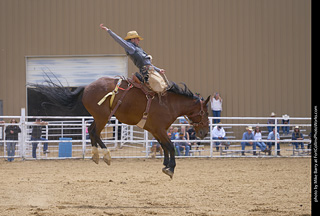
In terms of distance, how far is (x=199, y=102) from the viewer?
7.91 m

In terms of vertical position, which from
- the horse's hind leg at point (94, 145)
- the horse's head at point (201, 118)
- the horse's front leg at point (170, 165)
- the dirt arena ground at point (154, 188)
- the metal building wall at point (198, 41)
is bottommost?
the dirt arena ground at point (154, 188)

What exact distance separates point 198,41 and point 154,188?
11.2 metres

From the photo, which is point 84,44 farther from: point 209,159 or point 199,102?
point 199,102

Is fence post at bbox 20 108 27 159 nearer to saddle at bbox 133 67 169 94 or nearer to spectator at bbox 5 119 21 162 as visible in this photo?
spectator at bbox 5 119 21 162

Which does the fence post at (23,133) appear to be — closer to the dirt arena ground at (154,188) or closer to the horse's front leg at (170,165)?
the dirt arena ground at (154,188)

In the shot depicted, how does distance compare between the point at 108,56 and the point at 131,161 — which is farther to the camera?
the point at 108,56

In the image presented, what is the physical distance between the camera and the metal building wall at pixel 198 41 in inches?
759

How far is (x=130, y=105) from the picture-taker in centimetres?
730

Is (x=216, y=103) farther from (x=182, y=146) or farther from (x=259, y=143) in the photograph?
(x=182, y=146)

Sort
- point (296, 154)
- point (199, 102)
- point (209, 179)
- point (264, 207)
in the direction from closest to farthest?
1. point (264, 207)
2. point (199, 102)
3. point (209, 179)
4. point (296, 154)

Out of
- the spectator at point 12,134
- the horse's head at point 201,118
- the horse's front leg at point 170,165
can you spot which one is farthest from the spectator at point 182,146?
the horse's front leg at point 170,165

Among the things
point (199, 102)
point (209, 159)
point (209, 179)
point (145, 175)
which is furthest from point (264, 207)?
point (209, 159)

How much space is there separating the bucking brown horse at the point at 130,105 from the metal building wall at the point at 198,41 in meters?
11.6

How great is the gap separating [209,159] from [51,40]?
909cm
